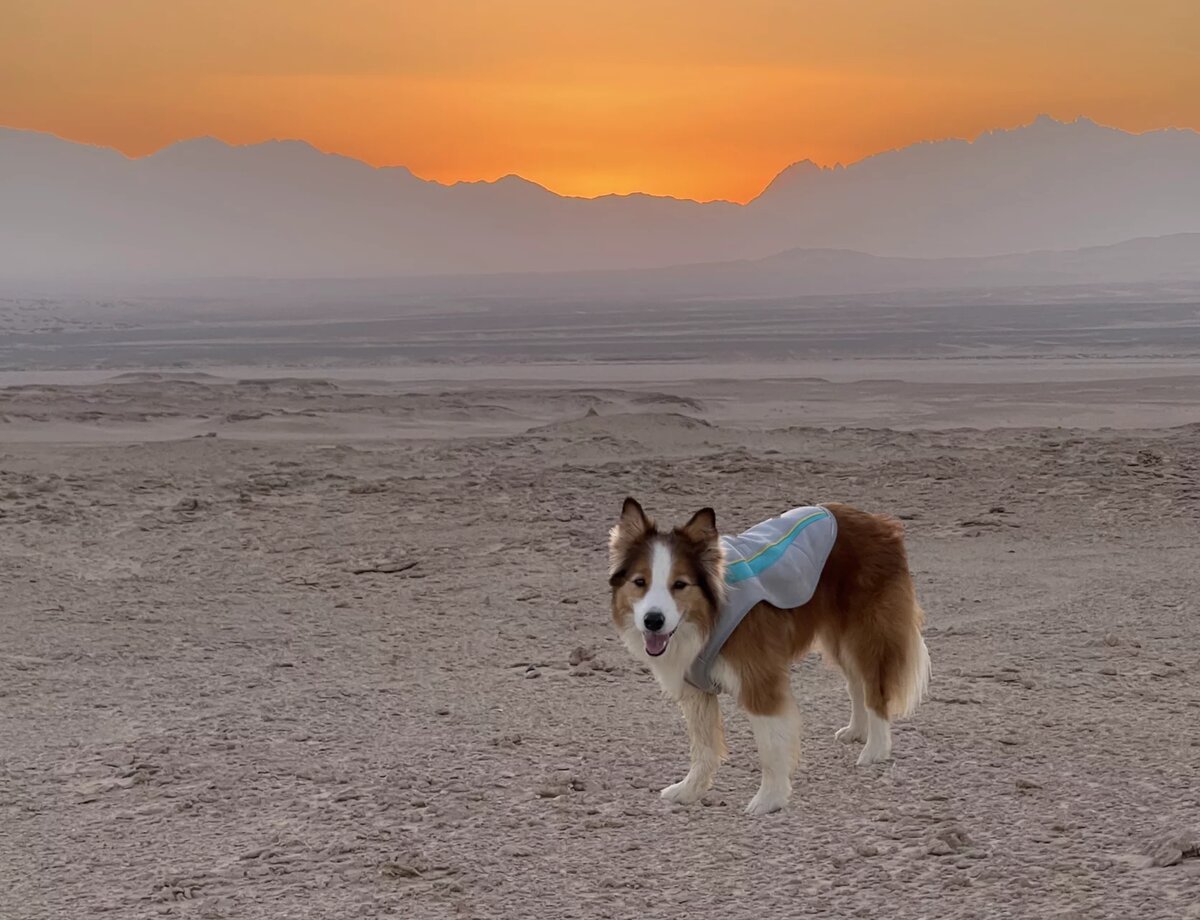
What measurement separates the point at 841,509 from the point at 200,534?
888cm

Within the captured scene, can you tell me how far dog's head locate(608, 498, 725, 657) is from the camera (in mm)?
5898

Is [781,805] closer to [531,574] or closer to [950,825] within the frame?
[950,825]

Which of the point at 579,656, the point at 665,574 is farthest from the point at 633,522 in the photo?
the point at 579,656

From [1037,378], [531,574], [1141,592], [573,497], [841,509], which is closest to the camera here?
[841,509]

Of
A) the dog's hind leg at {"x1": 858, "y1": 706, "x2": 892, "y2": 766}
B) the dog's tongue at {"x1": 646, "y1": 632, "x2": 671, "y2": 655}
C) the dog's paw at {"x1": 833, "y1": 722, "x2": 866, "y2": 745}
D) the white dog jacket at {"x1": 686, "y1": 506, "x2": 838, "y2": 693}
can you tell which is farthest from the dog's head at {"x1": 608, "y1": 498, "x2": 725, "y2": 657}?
the dog's paw at {"x1": 833, "y1": 722, "x2": 866, "y2": 745}

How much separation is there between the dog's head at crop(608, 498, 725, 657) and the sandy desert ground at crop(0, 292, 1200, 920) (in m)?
0.90

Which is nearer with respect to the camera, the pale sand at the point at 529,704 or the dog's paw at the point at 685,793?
the pale sand at the point at 529,704

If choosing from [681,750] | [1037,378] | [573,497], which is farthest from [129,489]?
[1037,378]

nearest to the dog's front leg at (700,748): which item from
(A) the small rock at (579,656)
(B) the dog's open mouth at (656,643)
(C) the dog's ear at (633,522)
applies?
(B) the dog's open mouth at (656,643)

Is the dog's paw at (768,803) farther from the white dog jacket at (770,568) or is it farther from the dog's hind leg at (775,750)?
the white dog jacket at (770,568)

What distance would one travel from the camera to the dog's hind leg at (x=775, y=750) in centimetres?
623

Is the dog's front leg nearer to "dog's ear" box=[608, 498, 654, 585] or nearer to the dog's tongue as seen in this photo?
the dog's tongue

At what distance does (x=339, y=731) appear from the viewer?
7781mm

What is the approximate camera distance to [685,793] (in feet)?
21.1
